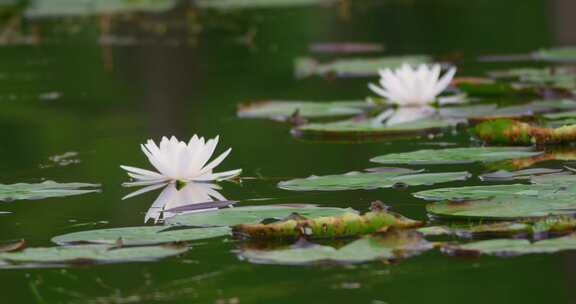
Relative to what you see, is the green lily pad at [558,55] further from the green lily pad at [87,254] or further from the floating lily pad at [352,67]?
the green lily pad at [87,254]

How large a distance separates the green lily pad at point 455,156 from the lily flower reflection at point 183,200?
1.66ft

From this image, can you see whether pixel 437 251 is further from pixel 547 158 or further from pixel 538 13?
pixel 538 13

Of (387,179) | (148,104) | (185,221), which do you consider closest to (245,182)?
(387,179)

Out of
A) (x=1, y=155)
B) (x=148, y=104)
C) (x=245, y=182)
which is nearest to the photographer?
(x=245, y=182)

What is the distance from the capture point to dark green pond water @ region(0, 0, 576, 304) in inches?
80.7

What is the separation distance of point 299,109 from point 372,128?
0.63 meters

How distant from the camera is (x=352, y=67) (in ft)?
19.1

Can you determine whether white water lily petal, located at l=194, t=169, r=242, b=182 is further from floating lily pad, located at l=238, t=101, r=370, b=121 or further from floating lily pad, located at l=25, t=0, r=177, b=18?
floating lily pad, located at l=25, t=0, r=177, b=18

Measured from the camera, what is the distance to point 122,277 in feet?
7.00

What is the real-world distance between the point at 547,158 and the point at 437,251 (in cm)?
100

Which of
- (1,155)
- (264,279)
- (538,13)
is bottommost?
(264,279)

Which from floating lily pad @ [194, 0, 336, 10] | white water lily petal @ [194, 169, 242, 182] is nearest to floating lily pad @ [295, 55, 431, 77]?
white water lily petal @ [194, 169, 242, 182]

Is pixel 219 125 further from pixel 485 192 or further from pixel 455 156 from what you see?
pixel 485 192

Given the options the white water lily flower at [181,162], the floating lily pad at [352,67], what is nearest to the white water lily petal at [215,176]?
the white water lily flower at [181,162]
